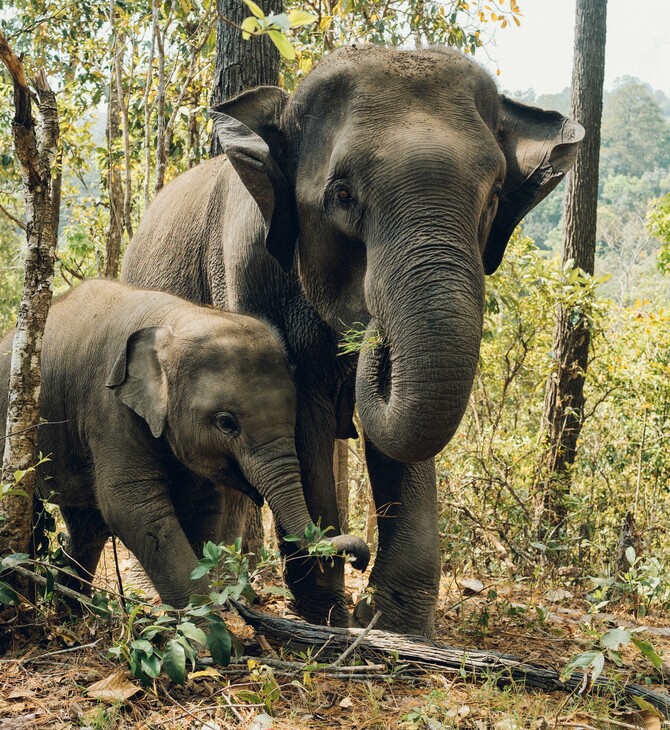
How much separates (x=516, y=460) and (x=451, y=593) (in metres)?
2.37

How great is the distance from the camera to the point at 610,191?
72.1 meters

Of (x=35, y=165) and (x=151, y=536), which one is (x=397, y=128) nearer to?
(x=35, y=165)

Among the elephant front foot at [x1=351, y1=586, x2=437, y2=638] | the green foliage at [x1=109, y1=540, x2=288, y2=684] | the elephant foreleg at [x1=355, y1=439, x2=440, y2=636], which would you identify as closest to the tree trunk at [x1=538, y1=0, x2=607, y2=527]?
the elephant foreleg at [x1=355, y1=439, x2=440, y2=636]

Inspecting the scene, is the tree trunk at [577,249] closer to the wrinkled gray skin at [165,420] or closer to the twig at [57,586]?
the wrinkled gray skin at [165,420]

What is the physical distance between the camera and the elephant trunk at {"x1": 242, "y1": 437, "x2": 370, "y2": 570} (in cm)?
438

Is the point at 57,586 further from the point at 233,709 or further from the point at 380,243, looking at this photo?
the point at 380,243

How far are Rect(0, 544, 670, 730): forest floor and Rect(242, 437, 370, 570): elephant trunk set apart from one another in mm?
524

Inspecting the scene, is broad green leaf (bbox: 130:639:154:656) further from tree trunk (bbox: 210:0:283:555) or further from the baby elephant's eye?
tree trunk (bbox: 210:0:283:555)

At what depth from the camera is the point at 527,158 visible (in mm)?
4746

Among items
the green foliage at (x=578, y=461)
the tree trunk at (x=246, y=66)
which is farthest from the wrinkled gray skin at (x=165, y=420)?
the green foliage at (x=578, y=461)

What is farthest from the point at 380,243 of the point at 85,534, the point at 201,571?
the point at 85,534

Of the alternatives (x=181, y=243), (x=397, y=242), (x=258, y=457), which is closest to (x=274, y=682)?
(x=258, y=457)

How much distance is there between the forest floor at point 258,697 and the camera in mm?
3613

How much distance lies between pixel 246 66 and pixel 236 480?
3224 millimetres
